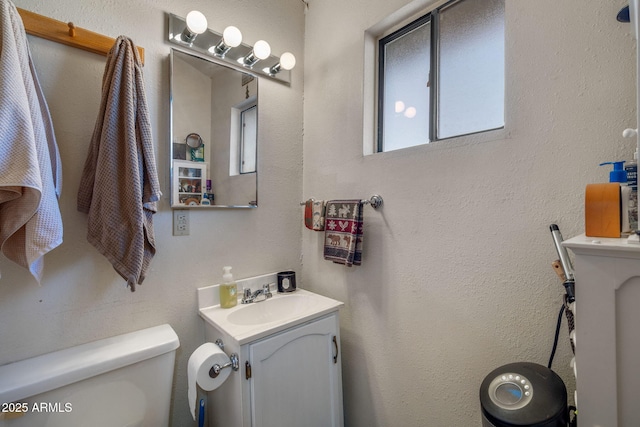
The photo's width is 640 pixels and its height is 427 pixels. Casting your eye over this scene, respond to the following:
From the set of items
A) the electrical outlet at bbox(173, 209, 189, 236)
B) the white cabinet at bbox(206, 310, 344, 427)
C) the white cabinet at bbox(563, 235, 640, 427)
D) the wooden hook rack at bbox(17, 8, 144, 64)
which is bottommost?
the white cabinet at bbox(206, 310, 344, 427)

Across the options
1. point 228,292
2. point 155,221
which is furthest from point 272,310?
point 155,221

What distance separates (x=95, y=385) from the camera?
87cm

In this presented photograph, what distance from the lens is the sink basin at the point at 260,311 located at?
3.35 feet

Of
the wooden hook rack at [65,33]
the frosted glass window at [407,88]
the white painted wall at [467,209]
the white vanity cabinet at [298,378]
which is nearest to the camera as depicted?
the white painted wall at [467,209]

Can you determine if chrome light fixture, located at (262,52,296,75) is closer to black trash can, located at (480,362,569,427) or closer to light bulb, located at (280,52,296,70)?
light bulb, located at (280,52,296,70)

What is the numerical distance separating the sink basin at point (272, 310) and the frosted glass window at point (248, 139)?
2.22 feet

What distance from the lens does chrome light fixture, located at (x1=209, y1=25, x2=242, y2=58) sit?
122cm

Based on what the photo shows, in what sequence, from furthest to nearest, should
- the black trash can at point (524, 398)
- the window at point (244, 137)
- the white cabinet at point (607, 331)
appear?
the window at point (244, 137)
the black trash can at point (524, 398)
the white cabinet at point (607, 331)

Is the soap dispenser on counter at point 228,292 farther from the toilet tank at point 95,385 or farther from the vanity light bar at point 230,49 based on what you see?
the vanity light bar at point 230,49

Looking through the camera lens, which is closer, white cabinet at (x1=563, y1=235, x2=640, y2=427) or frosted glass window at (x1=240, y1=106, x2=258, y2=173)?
white cabinet at (x1=563, y1=235, x2=640, y2=427)

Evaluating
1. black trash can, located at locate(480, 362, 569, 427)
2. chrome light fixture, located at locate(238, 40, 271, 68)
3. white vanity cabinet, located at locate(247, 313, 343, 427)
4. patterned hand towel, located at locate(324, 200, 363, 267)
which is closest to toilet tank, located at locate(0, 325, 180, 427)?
white vanity cabinet, located at locate(247, 313, 343, 427)

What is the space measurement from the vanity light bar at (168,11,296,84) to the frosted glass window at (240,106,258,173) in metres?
0.22

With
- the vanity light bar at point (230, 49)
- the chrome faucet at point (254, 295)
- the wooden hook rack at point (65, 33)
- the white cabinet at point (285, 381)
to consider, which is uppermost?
the vanity light bar at point (230, 49)

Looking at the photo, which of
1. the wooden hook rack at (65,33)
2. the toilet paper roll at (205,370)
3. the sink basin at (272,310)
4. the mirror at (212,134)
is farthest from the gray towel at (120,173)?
the sink basin at (272,310)
